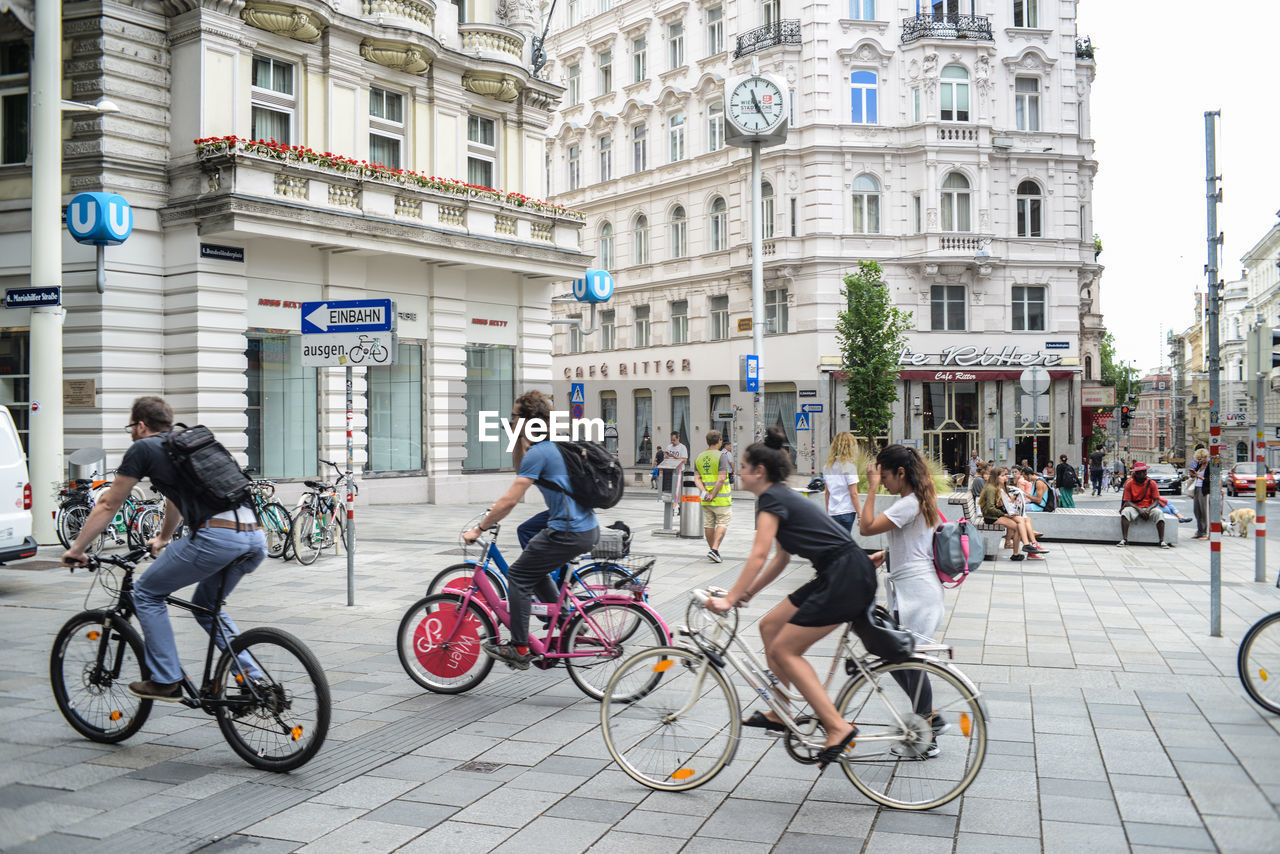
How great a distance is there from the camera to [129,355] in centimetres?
1972

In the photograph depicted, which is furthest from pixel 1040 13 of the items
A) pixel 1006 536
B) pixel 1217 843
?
pixel 1217 843

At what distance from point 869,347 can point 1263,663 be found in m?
30.3

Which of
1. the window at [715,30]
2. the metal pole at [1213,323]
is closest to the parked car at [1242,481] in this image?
the window at [715,30]

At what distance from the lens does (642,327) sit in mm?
46312

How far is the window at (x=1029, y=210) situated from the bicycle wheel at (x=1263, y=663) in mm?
36004

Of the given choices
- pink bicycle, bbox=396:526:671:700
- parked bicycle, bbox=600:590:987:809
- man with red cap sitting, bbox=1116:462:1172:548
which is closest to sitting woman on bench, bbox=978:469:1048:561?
man with red cap sitting, bbox=1116:462:1172:548

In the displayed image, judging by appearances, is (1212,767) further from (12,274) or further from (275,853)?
(12,274)

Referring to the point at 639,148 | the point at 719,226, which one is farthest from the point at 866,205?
the point at 639,148

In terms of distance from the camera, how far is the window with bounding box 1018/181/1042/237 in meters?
40.6

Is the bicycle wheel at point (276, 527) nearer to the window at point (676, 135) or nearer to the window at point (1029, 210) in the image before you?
the window at point (676, 135)

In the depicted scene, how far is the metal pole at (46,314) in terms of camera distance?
15.5m

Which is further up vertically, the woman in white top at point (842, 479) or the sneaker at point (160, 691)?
the woman in white top at point (842, 479)

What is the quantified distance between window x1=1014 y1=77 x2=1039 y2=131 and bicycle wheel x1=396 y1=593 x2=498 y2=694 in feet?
127

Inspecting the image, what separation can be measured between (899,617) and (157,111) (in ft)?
61.0
